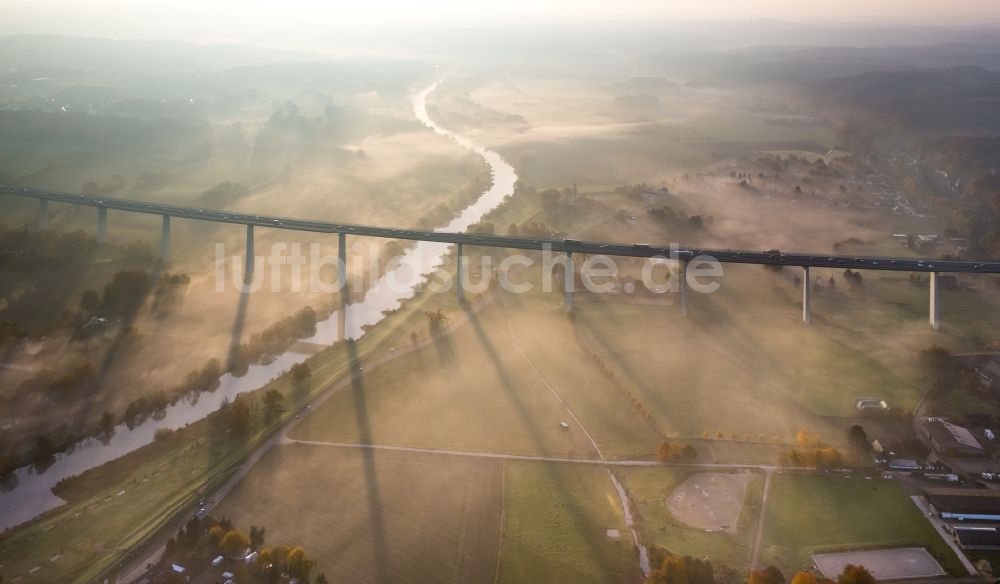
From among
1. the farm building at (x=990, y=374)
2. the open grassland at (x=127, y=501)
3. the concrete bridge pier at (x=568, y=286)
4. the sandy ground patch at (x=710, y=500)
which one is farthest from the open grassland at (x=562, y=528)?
the farm building at (x=990, y=374)

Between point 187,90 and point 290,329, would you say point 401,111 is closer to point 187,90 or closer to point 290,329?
point 187,90

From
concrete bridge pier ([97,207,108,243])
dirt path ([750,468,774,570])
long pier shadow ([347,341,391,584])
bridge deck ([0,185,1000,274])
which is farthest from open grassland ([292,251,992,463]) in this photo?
concrete bridge pier ([97,207,108,243])

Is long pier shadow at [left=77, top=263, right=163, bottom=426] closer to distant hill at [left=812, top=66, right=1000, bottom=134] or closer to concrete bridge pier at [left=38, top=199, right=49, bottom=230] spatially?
concrete bridge pier at [left=38, top=199, right=49, bottom=230]

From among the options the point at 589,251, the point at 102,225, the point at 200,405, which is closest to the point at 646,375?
the point at 589,251

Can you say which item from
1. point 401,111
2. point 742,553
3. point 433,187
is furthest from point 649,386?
point 401,111

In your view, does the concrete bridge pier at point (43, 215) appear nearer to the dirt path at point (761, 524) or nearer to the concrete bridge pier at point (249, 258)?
the concrete bridge pier at point (249, 258)
